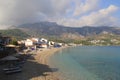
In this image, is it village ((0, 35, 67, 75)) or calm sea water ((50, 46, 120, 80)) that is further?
calm sea water ((50, 46, 120, 80))

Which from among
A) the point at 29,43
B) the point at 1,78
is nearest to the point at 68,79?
the point at 1,78

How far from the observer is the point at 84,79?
1729 inches

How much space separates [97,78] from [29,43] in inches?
4874

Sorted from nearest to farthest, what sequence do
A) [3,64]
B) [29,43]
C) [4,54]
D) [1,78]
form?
1. [1,78]
2. [3,64]
3. [4,54]
4. [29,43]

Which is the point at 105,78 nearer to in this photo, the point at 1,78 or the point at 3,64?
the point at 1,78

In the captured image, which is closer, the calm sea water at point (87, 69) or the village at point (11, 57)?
the village at point (11, 57)

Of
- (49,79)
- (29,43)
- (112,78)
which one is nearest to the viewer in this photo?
(49,79)

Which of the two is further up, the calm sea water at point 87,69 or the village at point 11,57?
the village at point 11,57

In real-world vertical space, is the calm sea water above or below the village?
below

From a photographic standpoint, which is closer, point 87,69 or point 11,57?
point 11,57

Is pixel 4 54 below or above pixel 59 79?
above

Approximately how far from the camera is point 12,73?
144 feet

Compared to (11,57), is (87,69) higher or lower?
lower

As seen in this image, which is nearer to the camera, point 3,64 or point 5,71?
point 5,71
